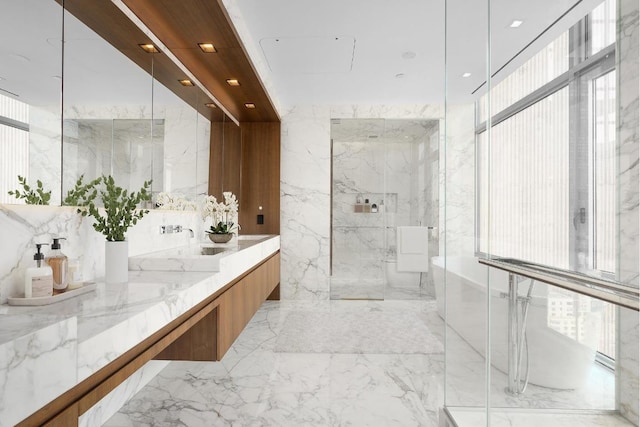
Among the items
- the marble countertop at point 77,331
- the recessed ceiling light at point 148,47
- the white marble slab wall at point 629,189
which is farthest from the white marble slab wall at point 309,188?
the white marble slab wall at point 629,189

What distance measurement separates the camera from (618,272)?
2.93 ft

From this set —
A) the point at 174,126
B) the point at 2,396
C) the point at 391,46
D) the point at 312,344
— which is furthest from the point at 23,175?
the point at 391,46

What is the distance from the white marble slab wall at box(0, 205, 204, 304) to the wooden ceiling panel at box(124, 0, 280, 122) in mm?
1226

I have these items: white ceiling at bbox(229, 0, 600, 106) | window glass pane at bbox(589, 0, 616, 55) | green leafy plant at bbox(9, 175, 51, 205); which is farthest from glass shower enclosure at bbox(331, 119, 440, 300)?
window glass pane at bbox(589, 0, 616, 55)

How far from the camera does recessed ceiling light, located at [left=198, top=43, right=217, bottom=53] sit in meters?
2.73

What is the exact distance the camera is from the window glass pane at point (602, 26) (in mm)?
914

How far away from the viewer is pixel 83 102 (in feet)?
5.96

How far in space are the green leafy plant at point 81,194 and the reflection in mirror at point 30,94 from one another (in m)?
0.08

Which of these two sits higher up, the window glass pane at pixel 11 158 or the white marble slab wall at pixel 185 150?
the white marble slab wall at pixel 185 150

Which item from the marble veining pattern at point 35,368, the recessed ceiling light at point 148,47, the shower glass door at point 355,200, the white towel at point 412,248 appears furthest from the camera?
the white towel at point 412,248

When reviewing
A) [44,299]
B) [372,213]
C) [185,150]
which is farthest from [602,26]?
[372,213]

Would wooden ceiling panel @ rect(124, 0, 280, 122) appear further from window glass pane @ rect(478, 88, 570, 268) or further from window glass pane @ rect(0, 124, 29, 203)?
window glass pane @ rect(478, 88, 570, 268)

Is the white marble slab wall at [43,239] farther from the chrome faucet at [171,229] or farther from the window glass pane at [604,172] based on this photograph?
the window glass pane at [604,172]

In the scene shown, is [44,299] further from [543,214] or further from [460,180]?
[460,180]
